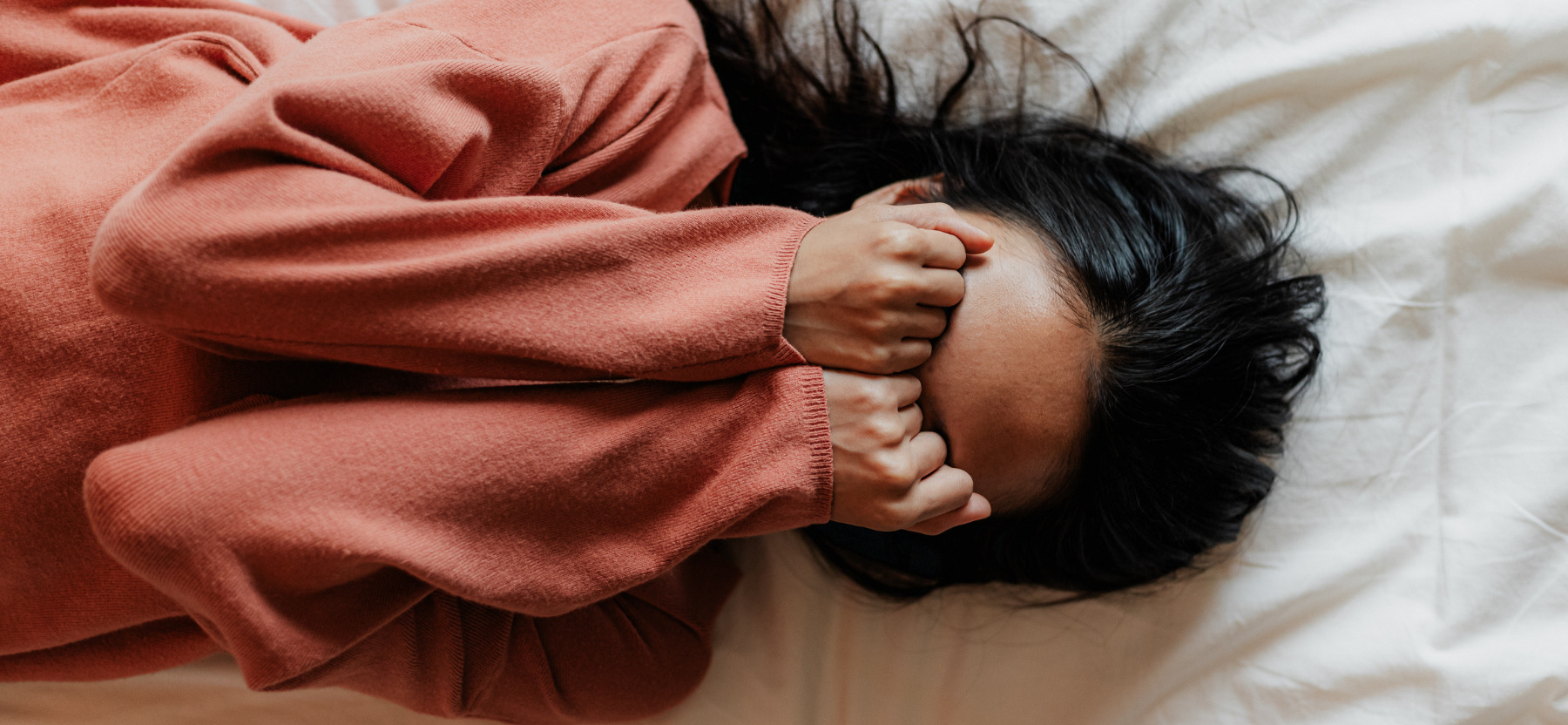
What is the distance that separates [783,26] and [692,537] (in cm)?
61

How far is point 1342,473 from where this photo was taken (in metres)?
0.95

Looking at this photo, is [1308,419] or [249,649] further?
[1308,419]

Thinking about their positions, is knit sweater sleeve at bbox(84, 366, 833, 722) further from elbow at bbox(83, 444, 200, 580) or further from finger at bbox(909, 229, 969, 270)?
finger at bbox(909, 229, 969, 270)

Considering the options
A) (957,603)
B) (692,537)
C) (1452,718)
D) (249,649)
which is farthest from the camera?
(957,603)

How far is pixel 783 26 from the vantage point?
1.03m

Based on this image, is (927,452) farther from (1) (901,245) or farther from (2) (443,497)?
(2) (443,497)

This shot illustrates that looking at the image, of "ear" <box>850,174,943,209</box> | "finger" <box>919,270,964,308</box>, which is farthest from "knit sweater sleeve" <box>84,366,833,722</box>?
"ear" <box>850,174,943,209</box>

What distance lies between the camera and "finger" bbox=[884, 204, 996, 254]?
0.78m

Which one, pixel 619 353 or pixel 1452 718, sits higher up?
pixel 619 353

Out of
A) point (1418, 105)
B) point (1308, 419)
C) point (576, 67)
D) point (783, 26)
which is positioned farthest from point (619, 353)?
point (1418, 105)

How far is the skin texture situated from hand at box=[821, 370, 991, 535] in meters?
0.02

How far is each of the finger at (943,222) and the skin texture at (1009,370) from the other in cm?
2

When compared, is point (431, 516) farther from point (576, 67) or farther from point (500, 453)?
point (576, 67)

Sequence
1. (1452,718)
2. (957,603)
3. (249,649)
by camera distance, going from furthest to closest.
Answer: (957,603), (1452,718), (249,649)
